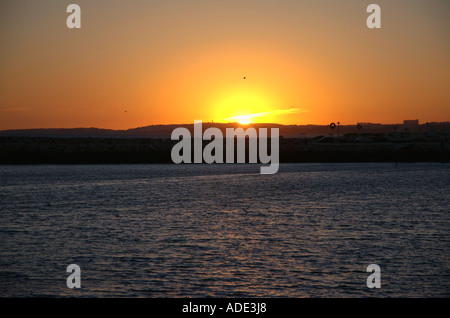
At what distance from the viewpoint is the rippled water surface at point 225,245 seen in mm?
20297

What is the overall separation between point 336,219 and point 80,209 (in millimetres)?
17606

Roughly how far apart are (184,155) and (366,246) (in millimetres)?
120866

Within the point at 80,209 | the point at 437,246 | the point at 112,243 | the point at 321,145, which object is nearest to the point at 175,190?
the point at 80,209

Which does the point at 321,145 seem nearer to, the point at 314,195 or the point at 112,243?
the point at 314,195

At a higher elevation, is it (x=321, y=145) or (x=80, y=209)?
(x=321, y=145)

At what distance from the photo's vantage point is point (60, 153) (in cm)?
12356

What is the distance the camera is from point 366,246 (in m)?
27.3

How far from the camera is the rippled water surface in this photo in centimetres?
2030

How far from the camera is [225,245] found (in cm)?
2756
